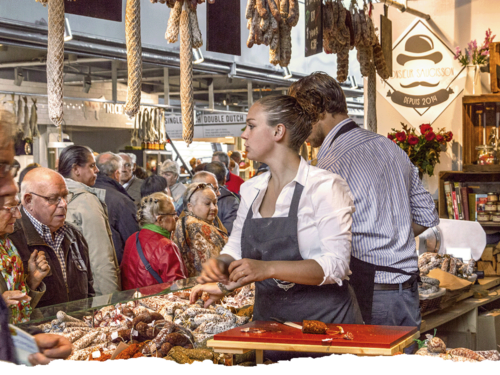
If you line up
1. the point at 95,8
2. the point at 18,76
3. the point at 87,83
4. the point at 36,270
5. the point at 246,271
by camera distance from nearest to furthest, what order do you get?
the point at 246,271 → the point at 36,270 → the point at 95,8 → the point at 18,76 → the point at 87,83

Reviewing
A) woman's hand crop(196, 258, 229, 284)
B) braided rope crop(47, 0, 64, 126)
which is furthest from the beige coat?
woman's hand crop(196, 258, 229, 284)

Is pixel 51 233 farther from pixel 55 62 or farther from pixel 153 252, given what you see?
pixel 55 62

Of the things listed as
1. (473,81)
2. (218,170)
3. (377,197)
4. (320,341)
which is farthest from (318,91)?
(473,81)

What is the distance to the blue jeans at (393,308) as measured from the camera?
9.18 ft

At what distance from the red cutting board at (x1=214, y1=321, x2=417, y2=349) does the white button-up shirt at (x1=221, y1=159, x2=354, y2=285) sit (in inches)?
7.5

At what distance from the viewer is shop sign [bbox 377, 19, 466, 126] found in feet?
21.7

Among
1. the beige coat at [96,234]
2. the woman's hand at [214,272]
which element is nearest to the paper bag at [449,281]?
the beige coat at [96,234]

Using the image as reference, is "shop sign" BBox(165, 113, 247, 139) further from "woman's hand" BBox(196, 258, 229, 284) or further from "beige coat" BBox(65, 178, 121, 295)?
"woman's hand" BBox(196, 258, 229, 284)

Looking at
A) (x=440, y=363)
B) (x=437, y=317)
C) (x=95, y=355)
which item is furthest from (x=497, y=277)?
(x=440, y=363)

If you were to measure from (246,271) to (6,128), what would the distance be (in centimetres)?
101

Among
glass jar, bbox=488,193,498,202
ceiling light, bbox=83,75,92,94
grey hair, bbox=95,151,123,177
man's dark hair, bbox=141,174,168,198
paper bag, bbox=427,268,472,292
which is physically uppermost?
ceiling light, bbox=83,75,92,94

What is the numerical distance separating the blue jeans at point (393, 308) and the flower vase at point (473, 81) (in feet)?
14.1

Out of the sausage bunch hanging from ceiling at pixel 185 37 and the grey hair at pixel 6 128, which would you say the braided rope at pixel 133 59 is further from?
the grey hair at pixel 6 128

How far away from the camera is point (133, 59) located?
8.92ft
